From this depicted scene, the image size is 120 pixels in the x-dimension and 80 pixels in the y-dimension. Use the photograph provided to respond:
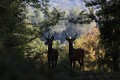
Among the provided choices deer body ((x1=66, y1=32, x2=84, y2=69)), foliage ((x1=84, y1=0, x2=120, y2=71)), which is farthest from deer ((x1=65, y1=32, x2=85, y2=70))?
foliage ((x1=84, y1=0, x2=120, y2=71))

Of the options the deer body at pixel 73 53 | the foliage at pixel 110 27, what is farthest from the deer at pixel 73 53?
the foliage at pixel 110 27

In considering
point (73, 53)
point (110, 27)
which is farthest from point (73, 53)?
point (110, 27)

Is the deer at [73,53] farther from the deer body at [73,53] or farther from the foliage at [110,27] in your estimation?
the foliage at [110,27]

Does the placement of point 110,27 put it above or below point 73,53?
above

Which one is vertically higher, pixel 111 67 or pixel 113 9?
pixel 113 9

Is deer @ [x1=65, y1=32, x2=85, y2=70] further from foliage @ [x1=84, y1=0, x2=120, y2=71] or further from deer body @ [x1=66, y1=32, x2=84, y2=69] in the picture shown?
foliage @ [x1=84, y1=0, x2=120, y2=71]

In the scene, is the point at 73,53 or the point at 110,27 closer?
the point at 73,53

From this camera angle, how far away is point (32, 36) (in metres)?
30.8

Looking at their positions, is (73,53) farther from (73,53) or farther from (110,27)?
(110,27)

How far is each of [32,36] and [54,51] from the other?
9.82 m

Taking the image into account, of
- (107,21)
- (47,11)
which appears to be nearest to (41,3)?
(47,11)

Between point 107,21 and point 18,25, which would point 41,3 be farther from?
point 107,21

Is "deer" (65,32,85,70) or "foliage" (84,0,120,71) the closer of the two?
"deer" (65,32,85,70)

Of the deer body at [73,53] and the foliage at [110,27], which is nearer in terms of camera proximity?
the deer body at [73,53]
